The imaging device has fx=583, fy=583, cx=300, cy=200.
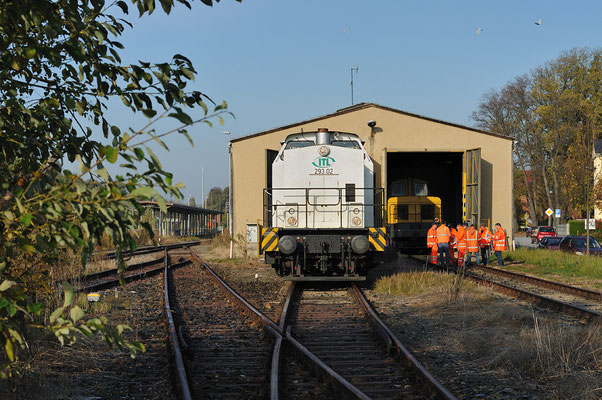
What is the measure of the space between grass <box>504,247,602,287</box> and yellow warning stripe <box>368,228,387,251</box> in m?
5.96

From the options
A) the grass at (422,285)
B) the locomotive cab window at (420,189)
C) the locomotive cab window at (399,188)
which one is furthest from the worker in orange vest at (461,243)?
the locomotive cab window at (399,188)

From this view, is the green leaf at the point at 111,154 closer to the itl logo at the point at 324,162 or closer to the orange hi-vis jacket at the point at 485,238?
the itl logo at the point at 324,162

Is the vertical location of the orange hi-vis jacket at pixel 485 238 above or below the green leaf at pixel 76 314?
below

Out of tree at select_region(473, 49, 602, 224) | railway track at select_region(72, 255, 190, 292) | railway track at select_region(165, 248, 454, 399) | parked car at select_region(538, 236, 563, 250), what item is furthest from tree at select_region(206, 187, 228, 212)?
railway track at select_region(165, 248, 454, 399)

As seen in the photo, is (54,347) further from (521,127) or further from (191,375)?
(521,127)

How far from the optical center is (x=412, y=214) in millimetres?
23906

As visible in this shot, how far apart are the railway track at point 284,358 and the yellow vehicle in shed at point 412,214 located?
43.7ft

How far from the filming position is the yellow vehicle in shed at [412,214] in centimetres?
2369

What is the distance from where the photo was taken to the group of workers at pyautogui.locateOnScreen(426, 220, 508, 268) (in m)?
18.7

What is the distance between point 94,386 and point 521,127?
5407 centimetres

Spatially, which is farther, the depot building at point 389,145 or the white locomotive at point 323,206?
the depot building at point 389,145

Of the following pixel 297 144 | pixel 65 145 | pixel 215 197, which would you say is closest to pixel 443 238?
pixel 297 144

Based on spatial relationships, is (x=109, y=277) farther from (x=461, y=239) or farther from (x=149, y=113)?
(x=149, y=113)

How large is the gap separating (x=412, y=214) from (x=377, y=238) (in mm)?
11311
